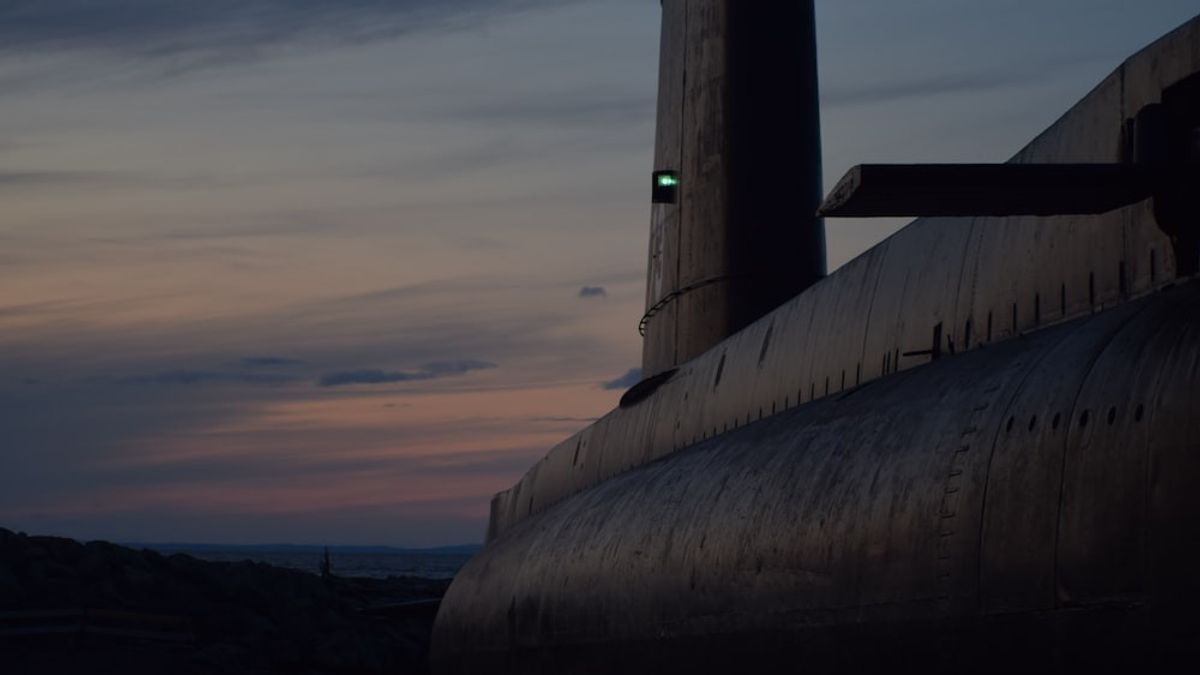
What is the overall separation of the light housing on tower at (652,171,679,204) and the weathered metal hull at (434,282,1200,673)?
4.35 metres

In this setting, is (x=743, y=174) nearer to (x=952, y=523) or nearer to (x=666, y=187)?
(x=666, y=187)

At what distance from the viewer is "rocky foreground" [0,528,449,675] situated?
86.4 feet

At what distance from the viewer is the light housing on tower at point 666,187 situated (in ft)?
50.5

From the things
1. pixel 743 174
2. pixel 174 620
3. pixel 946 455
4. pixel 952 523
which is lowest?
pixel 174 620

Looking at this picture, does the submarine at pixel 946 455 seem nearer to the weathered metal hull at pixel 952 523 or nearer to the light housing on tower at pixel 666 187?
the weathered metal hull at pixel 952 523

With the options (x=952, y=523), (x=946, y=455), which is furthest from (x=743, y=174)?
(x=952, y=523)

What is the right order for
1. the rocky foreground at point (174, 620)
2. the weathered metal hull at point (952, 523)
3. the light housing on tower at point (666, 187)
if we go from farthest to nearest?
1. the rocky foreground at point (174, 620)
2. the light housing on tower at point (666, 187)
3. the weathered metal hull at point (952, 523)

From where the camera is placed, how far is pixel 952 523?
6883 mm

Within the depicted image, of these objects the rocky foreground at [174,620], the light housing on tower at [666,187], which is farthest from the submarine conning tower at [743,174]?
the rocky foreground at [174,620]

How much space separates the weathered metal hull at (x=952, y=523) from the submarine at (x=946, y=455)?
0.04 ft

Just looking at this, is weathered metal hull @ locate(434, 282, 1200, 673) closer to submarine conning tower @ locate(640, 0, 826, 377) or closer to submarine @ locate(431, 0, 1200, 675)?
submarine @ locate(431, 0, 1200, 675)

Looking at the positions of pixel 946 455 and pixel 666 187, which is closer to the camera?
pixel 946 455

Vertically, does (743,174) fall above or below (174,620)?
above

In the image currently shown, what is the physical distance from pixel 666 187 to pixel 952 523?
349 inches
